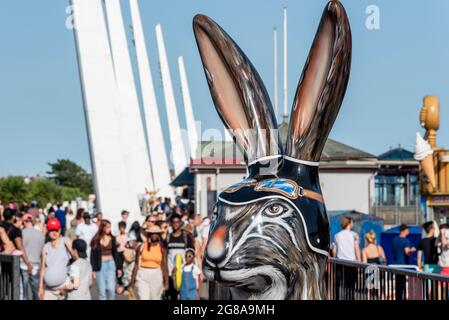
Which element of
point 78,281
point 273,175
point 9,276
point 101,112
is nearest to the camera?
point 273,175

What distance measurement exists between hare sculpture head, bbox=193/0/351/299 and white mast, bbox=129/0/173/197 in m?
58.8

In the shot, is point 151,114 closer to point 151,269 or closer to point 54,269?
point 151,269

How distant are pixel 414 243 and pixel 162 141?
4827cm

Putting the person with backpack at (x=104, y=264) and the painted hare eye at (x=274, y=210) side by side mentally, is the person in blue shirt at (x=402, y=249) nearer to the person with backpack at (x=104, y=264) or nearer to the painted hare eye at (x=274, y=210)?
the person with backpack at (x=104, y=264)

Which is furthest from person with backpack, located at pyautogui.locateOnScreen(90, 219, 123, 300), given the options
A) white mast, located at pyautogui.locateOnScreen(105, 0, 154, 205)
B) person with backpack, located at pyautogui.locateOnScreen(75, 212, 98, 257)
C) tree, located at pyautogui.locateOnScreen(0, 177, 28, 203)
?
tree, located at pyautogui.locateOnScreen(0, 177, 28, 203)

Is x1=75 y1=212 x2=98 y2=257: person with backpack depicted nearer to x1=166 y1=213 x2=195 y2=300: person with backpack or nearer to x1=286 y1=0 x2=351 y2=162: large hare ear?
x1=166 y1=213 x2=195 y2=300: person with backpack

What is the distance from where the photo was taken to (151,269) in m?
14.1

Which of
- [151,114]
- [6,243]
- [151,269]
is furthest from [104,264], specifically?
[151,114]

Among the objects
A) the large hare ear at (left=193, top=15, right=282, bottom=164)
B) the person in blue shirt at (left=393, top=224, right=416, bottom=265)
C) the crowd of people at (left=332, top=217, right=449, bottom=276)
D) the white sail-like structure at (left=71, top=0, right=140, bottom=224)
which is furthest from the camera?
the white sail-like structure at (left=71, top=0, right=140, bottom=224)

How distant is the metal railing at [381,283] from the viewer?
334 inches

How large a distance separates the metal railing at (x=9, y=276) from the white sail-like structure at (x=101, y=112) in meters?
12.1

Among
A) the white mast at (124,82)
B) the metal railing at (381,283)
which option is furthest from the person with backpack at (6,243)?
the white mast at (124,82)

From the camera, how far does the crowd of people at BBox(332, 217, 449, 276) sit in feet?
50.5

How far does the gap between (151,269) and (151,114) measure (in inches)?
2094
